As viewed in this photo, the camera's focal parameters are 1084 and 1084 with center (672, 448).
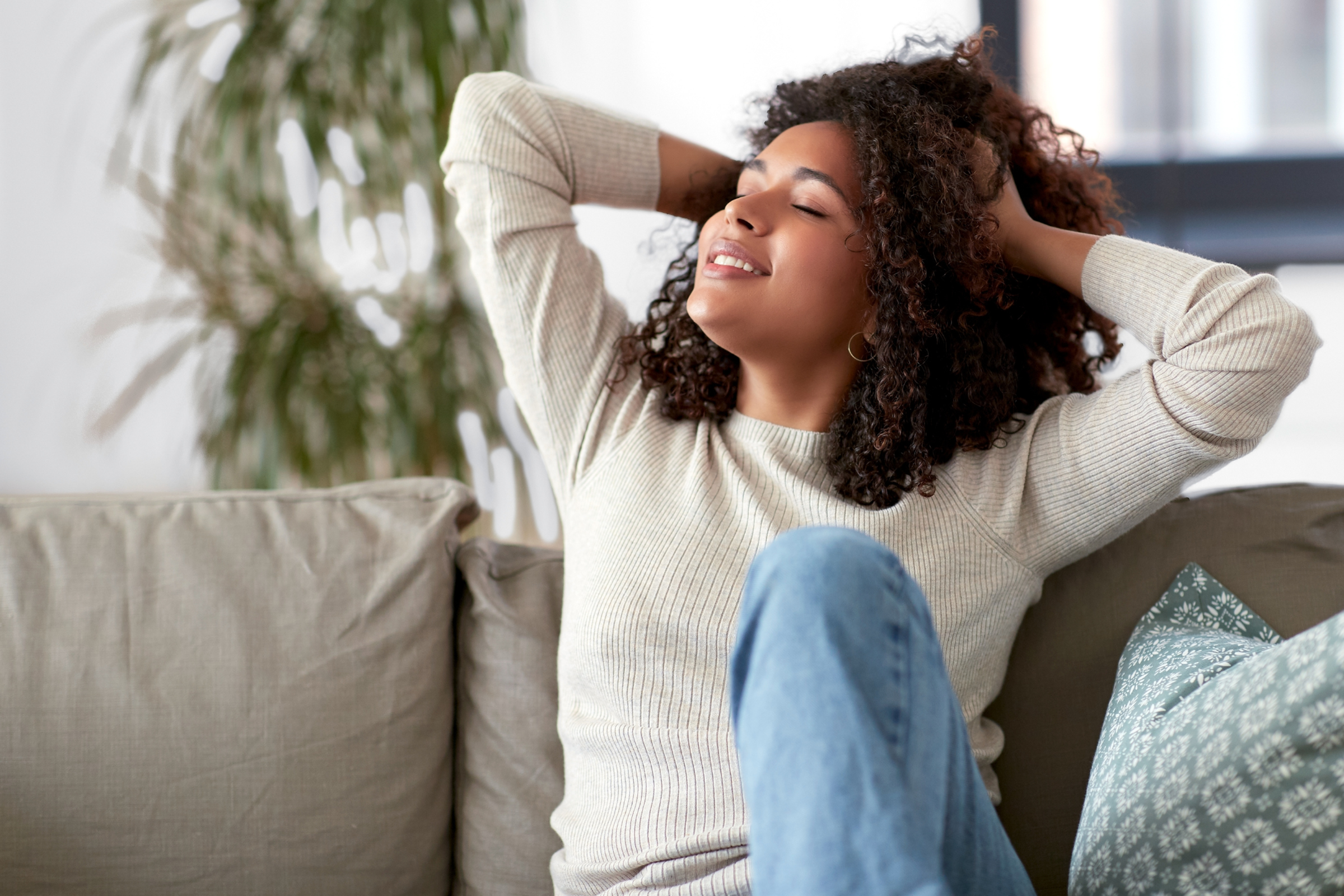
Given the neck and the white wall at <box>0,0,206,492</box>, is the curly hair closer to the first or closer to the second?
the neck

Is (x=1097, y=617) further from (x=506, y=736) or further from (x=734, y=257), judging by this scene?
(x=506, y=736)

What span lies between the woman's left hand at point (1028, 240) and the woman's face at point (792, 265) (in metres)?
0.14

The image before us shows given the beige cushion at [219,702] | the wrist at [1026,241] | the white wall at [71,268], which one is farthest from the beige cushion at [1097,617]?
the white wall at [71,268]

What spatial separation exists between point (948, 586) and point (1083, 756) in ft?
0.96

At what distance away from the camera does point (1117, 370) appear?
6.75 ft

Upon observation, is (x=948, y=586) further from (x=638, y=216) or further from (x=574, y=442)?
(x=638, y=216)

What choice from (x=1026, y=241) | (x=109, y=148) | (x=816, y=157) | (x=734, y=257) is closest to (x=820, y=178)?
(x=816, y=157)

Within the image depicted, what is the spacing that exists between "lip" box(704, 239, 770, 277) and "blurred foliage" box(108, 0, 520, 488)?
0.82 meters

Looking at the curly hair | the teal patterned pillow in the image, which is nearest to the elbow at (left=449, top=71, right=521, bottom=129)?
the curly hair

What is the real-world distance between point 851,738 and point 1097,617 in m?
0.64

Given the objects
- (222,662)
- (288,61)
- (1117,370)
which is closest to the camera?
(222,662)

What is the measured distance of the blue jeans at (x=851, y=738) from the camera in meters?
0.62

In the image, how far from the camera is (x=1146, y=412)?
103cm

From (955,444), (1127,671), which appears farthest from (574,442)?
(1127,671)
